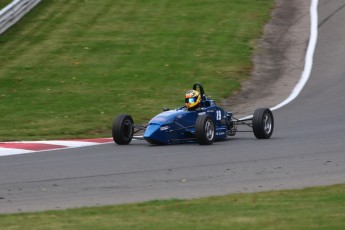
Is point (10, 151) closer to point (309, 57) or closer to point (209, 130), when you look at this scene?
point (209, 130)

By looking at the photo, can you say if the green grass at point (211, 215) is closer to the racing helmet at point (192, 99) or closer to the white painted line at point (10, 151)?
the white painted line at point (10, 151)

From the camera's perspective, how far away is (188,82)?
24172 mm

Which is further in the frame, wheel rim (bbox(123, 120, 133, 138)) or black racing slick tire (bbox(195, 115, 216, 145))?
wheel rim (bbox(123, 120, 133, 138))

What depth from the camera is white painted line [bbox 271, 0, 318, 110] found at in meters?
22.8

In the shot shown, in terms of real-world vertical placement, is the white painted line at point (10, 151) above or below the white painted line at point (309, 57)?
below

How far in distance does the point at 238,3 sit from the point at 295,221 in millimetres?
26347

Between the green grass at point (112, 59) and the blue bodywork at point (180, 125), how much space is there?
255cm

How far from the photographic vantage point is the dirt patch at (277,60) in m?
22.6

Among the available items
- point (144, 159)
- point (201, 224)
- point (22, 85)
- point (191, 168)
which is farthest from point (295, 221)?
point (22, 85)

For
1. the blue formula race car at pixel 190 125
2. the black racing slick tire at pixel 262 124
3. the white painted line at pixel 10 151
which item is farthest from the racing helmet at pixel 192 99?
the white painted line at pixel 10 151

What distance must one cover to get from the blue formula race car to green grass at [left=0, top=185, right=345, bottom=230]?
5631mm

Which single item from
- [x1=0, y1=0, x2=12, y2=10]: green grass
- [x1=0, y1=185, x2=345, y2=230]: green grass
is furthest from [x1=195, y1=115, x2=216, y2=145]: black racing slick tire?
[x1=0, y1=0, x2=12, y2=10]: green grass

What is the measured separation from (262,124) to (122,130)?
2564mm

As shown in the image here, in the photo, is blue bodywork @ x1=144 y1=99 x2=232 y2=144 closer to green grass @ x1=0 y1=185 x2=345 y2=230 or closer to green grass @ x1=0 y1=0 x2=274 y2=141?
green grass @ x1=0 y1=0 x2=274 y2=141
